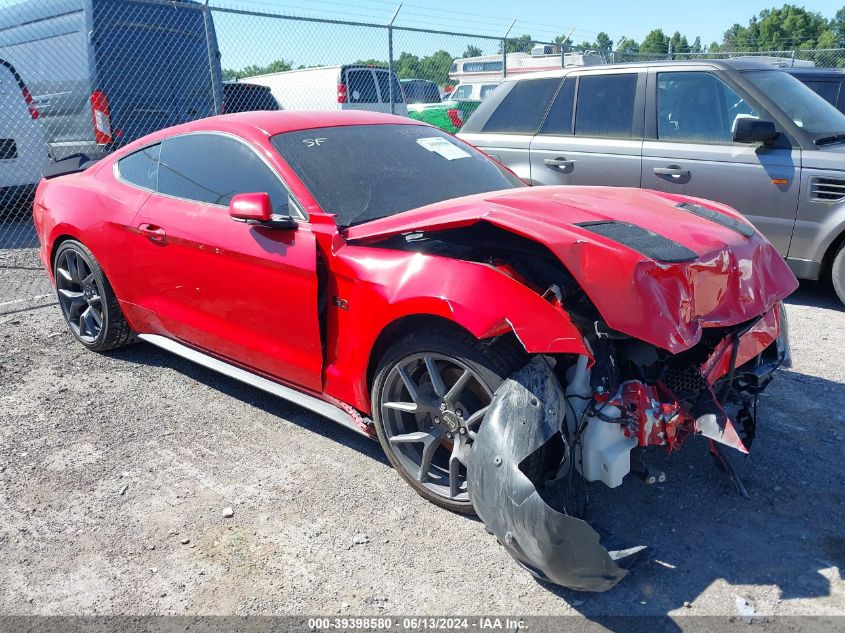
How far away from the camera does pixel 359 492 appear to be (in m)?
3.24

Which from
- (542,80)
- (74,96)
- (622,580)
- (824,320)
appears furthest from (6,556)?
(74,96)

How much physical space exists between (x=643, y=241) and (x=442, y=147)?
→ 5.82ft

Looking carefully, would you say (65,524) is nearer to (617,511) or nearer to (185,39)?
(617,511)

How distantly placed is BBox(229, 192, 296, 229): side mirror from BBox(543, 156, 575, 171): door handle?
12.3 ft

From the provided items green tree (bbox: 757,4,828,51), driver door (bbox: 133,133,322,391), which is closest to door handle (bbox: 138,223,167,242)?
driver door (bbox: 133,133,322,391)

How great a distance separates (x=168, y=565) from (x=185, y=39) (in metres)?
8.45

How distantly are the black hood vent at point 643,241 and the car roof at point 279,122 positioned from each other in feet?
5.97

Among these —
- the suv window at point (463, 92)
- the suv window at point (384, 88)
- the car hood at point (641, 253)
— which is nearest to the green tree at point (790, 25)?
the suv window at point (463, 92)

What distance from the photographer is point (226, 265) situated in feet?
11.9

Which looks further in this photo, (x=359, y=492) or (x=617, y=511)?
(x=359, y=492)

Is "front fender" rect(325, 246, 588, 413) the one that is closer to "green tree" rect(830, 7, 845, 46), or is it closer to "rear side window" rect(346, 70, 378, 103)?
"rear side window" rect(346, 70, 378, 103)

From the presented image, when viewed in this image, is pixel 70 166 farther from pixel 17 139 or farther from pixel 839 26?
pixel 839 26

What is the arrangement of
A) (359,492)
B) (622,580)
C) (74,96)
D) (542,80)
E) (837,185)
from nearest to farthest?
(622,580)
(359,492)
(837,185)
(542,80)
(74,96)

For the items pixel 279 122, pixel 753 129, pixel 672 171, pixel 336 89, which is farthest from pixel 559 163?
pixel 336 89
